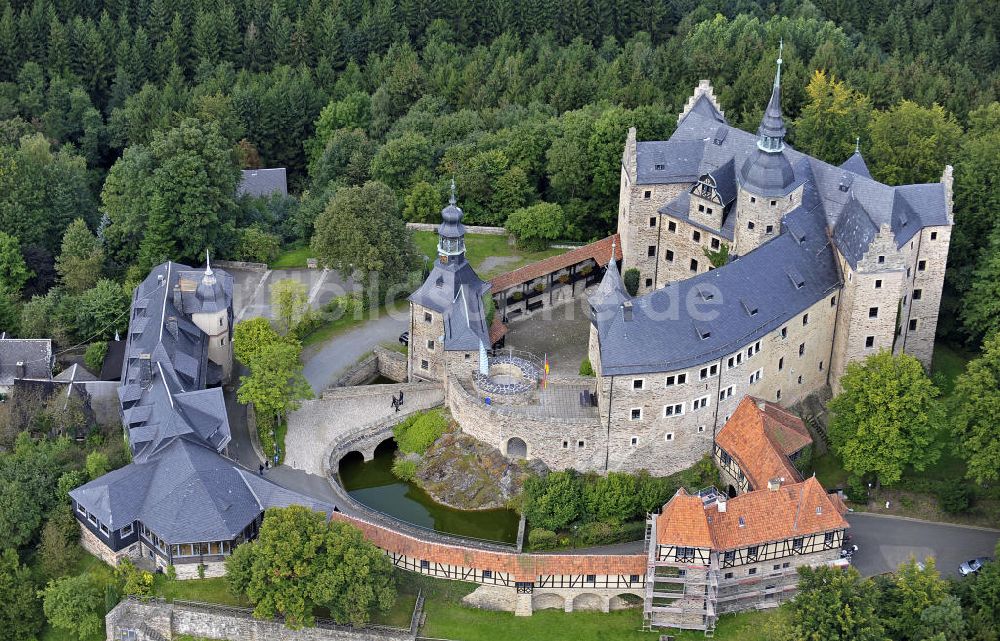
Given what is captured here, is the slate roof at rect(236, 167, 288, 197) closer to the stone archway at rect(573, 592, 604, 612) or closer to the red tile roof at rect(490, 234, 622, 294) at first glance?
the red tile roof at rect(490, 234, 622, 294)

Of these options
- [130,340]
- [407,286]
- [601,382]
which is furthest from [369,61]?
[601,382]

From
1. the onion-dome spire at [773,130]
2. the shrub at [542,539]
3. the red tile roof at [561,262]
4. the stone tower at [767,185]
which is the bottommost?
the shrub at [542,539]

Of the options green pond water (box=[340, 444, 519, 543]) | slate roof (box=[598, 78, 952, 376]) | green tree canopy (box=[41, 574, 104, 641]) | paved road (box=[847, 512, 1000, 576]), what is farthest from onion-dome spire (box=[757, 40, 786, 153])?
green tree canopy (box=[41, 574, 104, 641])

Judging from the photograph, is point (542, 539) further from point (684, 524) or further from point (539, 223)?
point (539, 223)

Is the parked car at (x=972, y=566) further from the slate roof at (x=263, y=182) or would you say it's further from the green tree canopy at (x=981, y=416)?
the slate roof at (x=263, y=182)

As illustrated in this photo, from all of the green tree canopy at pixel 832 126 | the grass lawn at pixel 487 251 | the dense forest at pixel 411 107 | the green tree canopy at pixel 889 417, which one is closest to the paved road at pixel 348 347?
the grass lawn at pixel 487 251
